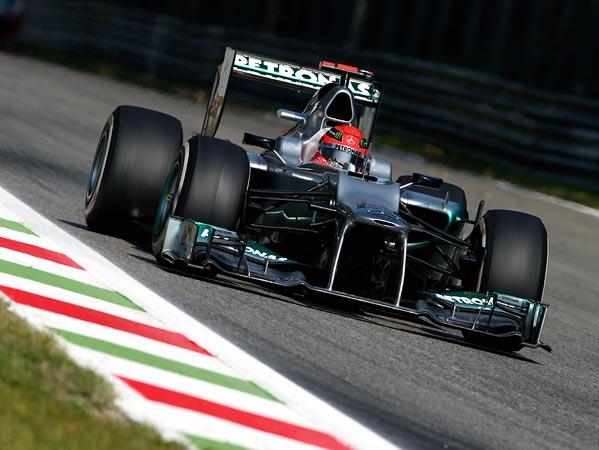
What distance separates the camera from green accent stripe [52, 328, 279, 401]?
5852 millimetres

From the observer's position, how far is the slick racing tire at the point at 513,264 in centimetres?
863

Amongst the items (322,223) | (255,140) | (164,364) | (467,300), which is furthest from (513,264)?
(164,364)

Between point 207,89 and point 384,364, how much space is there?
21543 millimetres

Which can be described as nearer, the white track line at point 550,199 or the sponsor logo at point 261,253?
the sponsor logo at point 261,253

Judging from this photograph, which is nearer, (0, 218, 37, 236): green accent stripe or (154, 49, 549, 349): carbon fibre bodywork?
(154, 49, 549, 349): carbon fibre bodywork

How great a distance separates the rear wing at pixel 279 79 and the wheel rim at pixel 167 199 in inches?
48.3

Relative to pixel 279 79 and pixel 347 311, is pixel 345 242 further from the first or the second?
pixel 279 79

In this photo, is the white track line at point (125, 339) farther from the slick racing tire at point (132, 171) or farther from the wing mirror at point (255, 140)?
the wing mirror at point (255, 140)

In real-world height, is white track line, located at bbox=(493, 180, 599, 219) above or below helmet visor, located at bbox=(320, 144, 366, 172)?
below

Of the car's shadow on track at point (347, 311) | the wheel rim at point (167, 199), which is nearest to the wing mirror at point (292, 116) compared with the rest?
the wheel rim at point (167, 199)

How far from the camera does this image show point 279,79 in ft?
34.6

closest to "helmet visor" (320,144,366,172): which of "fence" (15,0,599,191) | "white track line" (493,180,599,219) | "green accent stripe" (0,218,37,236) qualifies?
"green accent stripe" (0,218,37,236)

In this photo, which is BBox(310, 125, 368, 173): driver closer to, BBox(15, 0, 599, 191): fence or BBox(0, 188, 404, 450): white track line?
BBox(0, 188, 404, 450): white track line

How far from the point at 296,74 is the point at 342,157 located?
42.3 inches
